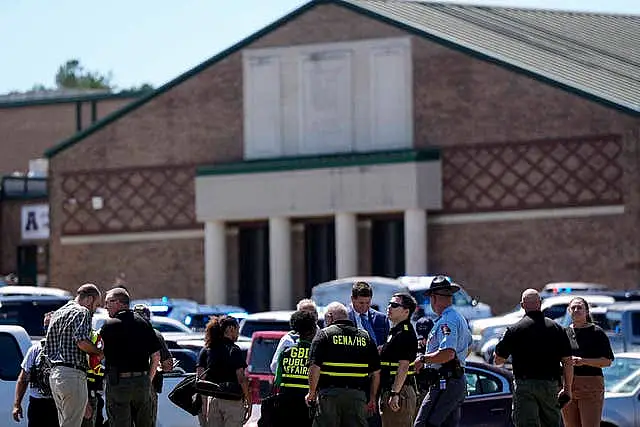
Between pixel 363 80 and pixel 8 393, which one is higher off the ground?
pixel 363 80

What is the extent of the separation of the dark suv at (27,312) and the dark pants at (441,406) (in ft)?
27.7

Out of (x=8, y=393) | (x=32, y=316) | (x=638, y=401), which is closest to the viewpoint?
(x=8, y=393)

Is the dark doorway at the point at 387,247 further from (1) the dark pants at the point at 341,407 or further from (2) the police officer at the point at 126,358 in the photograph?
(1) the dark pants at the point at 341,407

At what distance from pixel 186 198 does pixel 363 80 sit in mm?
7021

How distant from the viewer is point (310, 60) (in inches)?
2003

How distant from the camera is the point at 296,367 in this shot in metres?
16.2

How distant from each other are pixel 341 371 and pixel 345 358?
0.12 meters

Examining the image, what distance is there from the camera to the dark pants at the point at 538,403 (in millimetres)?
16594

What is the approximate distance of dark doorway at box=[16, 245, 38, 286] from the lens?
199 ft

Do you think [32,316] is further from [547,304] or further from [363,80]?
[363,80]

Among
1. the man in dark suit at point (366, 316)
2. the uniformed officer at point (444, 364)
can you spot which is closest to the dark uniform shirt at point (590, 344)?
the uniformed officer at point (444, 364)

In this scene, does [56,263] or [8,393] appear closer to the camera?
[8,393]

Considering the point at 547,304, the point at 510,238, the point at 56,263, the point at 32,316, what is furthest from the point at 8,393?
the point at 56,263

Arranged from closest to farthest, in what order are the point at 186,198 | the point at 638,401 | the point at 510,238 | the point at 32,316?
the point at 638,401 → the point at 32,316 → the point at 510,238 → the point at 186,198
